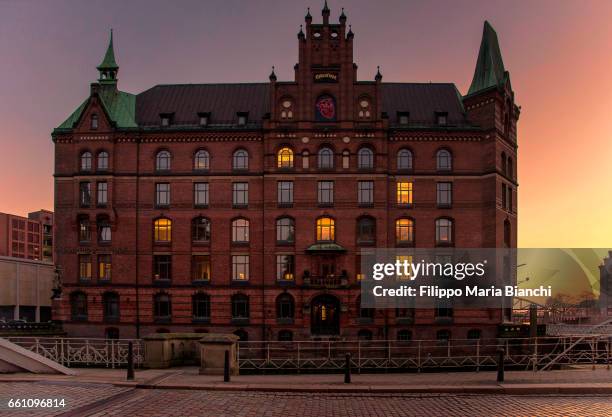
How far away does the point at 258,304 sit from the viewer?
4691cm

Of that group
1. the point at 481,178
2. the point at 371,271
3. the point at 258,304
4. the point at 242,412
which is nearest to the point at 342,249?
the point at 371,271

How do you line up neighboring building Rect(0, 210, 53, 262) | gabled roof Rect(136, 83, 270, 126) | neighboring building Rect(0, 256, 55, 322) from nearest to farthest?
Result: 1. gabled roof Rect(136, 83, 270, 126)
2. neighboring building Rect(0, 256, 55, 322)
3. neighboring building Rect(0, 210, 53, 262)

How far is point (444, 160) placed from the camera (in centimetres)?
4819

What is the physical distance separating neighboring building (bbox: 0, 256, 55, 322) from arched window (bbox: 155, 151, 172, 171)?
45.1 meters

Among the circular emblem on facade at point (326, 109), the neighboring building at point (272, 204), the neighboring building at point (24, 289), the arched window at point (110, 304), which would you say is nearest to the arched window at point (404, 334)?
the neighboring building at point (272, 204)

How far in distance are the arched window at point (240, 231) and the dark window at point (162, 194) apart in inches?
230

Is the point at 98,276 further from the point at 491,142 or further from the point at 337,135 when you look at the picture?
the point at 491,142

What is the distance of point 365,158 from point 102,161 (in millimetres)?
21399

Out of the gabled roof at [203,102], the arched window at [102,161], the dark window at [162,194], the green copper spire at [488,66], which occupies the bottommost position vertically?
the dark window at [162,194]

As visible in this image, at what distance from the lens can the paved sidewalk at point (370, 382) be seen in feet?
58.1

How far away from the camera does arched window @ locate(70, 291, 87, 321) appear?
156 feet

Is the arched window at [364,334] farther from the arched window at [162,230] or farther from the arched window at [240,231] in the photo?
the arched window at [162,230]

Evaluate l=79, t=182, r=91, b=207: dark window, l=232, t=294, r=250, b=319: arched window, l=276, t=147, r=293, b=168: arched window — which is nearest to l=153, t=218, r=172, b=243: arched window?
l=79, t=182, r=91, b=207: dark window

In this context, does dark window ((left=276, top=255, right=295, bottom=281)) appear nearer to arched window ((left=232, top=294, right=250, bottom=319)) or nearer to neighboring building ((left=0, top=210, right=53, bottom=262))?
arched window ((left=232, top=294, right=250, bottom=319))
